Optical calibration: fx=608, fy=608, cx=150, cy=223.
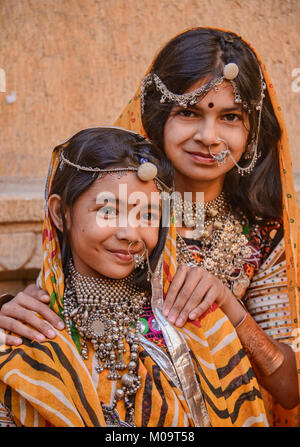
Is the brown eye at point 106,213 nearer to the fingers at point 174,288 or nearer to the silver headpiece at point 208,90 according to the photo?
the fingers at point 174,288

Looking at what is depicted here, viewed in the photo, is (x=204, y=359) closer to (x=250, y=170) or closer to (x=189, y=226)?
(x=189, y=226)

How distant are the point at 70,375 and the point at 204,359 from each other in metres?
0.39

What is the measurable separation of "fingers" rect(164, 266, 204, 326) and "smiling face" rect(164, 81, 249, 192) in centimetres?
42

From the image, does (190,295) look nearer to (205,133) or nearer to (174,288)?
(174,288)

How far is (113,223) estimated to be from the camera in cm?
168

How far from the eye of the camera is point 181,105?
211cm

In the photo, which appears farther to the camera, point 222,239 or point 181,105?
point 222,239

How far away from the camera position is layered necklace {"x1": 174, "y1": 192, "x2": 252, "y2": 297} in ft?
7.36

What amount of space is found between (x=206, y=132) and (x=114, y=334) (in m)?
0.76

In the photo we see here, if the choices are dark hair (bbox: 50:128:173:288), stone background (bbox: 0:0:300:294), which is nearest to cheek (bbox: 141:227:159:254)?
dark hair (bbox: 50:128:173:288)

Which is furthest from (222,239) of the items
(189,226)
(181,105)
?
(181,105)

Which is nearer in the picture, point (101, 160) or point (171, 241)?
point (101, 160)

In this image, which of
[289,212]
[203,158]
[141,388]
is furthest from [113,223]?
[289,212]

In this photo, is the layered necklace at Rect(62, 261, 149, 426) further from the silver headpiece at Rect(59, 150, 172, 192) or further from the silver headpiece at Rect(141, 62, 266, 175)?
the silver headpiece at Rect(141, 62, 266, 175)
